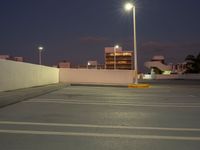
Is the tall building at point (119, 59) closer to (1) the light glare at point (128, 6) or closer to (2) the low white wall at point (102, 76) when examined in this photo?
(2) the low white wall at point (102, 76)

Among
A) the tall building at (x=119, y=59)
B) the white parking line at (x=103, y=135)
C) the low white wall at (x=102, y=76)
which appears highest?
the tall building at (x=119, y=59)

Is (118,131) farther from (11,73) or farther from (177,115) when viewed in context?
(11,73)

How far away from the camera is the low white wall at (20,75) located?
2134 cm

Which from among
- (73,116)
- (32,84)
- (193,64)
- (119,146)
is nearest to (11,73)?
(32,84)

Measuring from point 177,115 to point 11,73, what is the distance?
12.9 meters

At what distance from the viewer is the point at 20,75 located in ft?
82.1

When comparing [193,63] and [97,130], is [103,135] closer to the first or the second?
[97,130]

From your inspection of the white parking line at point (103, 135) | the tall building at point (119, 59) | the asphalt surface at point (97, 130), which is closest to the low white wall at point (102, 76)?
the asphalt surface at point (97, 130)

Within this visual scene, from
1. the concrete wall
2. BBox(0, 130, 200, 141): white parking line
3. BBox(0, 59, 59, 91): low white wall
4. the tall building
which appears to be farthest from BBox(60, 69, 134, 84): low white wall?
the tall building

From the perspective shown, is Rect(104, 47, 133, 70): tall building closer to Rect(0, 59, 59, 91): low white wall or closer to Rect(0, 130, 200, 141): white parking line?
Rect(0, 59, 59, 91): low white wall

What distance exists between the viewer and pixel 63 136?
856cm

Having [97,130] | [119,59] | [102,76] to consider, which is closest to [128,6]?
[102,76]

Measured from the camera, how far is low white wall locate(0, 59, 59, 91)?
2134 cm

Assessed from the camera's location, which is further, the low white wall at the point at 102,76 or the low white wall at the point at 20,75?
the low white wall at the point at 102,76
